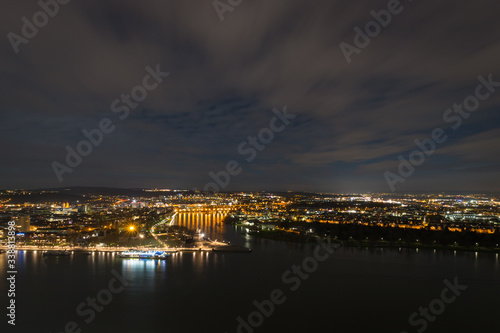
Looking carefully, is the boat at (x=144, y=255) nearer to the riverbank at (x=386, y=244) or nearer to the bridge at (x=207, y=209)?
the riverbank at (x=386, y=244)

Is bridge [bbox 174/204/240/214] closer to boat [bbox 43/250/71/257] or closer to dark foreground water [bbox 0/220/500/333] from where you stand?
boat [bbox 43/250/71/257]

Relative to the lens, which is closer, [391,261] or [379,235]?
[391,261]

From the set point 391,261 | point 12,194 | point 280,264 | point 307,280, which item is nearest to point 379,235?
point 391,261

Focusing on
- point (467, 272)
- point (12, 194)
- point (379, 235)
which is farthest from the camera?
point (12, 194)

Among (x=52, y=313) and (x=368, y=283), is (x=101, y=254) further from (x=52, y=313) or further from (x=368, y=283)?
(x=368, y=283)

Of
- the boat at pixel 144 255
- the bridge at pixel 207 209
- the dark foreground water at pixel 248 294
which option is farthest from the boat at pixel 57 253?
the bridge at pixel 207 209

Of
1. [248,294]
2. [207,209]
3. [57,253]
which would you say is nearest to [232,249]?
[248,294]

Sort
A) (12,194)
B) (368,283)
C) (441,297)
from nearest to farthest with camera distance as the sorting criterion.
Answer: (441,297), (368,283), (12,194)

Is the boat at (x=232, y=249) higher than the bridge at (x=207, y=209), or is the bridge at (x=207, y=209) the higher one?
the boat at (x=232, y=249)
